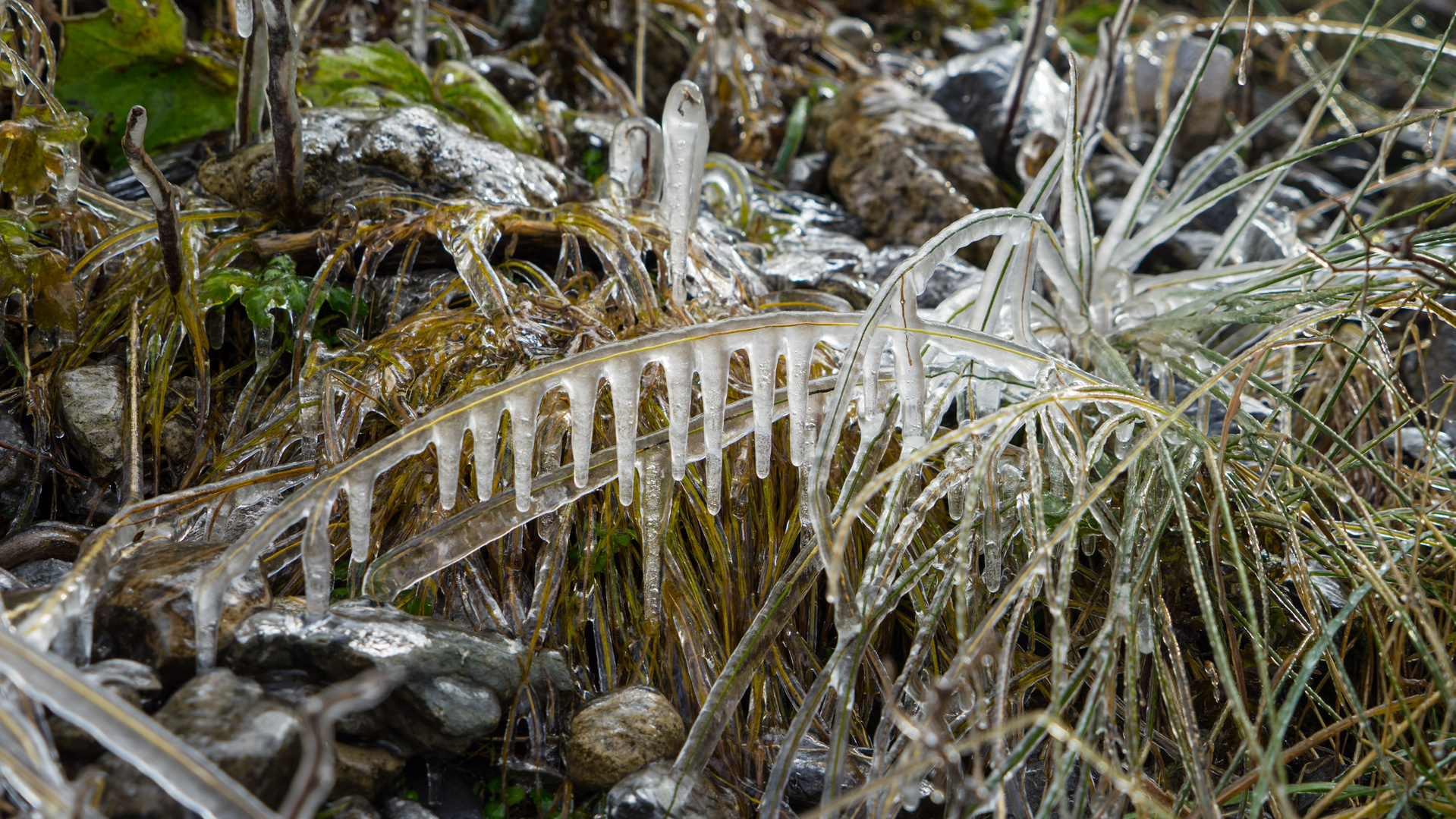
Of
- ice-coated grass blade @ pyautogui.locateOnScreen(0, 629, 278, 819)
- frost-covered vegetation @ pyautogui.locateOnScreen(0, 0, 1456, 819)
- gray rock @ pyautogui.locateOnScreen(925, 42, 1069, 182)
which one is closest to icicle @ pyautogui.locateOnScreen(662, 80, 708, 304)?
frost-covered vegetation @ pyautogui.locateOnScreen(0, 0, 1456, 819)

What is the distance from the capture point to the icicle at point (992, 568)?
1011mm

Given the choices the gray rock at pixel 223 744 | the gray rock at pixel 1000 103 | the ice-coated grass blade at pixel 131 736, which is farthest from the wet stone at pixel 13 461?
the gray rock at pixel 1000 103

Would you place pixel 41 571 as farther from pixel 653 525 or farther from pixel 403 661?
pixel 653 525

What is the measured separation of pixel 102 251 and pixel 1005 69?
2368mm

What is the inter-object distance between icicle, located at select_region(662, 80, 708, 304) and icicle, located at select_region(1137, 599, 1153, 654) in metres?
0.80

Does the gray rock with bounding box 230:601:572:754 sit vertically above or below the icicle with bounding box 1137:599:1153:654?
below

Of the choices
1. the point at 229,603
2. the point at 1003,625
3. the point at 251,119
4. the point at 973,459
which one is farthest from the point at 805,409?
the point at 251,119

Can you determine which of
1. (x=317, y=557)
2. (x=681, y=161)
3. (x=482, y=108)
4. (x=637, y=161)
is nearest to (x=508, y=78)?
(x=482, y=108)

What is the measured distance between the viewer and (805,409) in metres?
1.02

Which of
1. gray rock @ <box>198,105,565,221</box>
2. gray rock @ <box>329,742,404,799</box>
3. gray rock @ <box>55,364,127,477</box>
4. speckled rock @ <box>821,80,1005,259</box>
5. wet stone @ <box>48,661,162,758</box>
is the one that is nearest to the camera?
wet stone @ <box>48,661,162,758</box>

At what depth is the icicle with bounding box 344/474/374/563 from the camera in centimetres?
93

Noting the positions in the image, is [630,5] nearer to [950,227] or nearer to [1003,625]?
[950,227]

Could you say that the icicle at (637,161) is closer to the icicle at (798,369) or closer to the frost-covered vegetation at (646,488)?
the frost-covered vegetation at (646,488)

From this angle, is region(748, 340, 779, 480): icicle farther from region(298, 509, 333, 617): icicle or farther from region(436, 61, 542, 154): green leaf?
region(436, 61, 542, 154): green leaf
